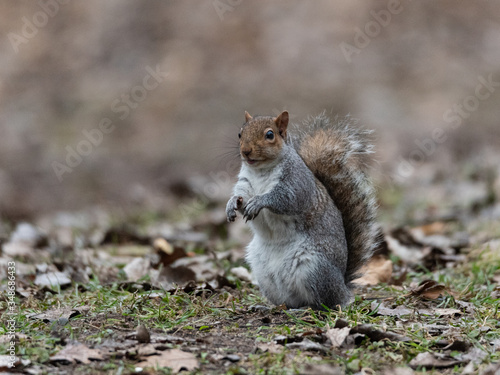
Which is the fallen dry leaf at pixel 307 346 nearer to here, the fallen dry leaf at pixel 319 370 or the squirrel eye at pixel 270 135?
the fallen dry leaf at pixel 319 370

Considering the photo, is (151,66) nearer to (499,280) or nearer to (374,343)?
(499,280)

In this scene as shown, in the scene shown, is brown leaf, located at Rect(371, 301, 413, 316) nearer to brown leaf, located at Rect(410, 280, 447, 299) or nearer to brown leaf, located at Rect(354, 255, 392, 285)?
brown leaf, located at Rect(410, 280, 447, 299)

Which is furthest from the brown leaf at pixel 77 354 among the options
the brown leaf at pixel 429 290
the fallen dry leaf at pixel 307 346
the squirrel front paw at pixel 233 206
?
the brown leaf at pixel 429 290

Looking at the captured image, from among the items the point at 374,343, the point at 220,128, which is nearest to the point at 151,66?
the point at 220,128

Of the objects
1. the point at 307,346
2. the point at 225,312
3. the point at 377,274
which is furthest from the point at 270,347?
the point at 377,274

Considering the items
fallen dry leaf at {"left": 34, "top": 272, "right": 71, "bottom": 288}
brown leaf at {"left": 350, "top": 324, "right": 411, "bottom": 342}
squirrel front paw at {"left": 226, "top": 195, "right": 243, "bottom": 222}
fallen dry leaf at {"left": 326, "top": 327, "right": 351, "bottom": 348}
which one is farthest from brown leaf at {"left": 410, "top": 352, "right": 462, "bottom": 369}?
fallen dry leaf at {"left": 34, "top": 272, "right": 71, "bottom": 288}

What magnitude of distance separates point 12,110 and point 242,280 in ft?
24.9

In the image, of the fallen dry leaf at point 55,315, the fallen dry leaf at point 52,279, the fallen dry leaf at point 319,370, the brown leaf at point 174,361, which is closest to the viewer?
the fallen dry leaf at point 319,370

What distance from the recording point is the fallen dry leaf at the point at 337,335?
8.24ft

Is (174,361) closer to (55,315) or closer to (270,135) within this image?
(55,315)

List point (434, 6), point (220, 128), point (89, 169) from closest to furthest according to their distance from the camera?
point (89, 169) → point (220, 128) → point (434, 6)

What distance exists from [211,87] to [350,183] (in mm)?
8048

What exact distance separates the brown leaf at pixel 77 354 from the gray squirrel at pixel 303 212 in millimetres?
982

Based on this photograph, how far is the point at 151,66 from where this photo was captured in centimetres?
1147
